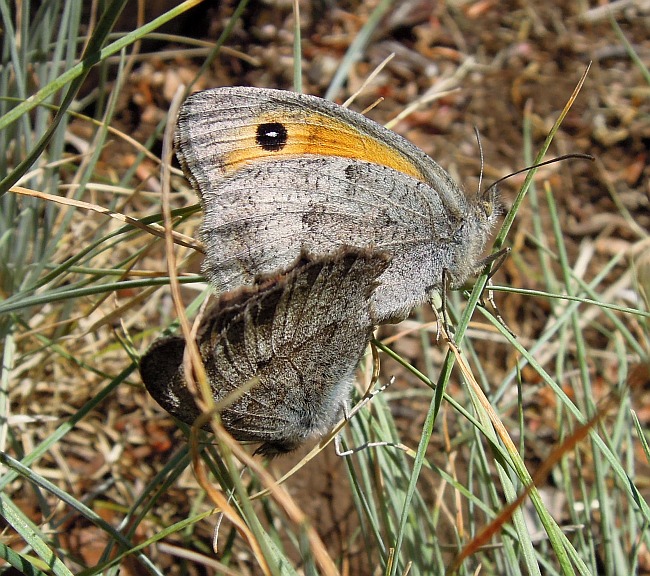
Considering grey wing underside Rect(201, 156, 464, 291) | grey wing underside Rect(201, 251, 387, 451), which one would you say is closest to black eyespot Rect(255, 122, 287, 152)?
grey wing underside Rect(201, 156, 464, 291)

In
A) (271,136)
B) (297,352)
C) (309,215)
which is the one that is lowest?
(297,352)

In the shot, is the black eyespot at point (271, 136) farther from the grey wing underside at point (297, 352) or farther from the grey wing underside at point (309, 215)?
the grey wing underside at point (297, 352)

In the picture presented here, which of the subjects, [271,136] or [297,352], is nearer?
[297,352]

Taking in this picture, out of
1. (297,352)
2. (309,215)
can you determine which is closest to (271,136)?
(309,215)

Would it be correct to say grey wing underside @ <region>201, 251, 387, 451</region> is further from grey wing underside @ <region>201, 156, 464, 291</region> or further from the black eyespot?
the black eyespot

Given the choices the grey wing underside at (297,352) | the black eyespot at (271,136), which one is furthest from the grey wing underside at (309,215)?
the grey wing underside at (297,352)

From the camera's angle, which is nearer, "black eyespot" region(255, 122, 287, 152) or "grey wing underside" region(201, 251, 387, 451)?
"grey wing underside" region(201, 251, 387, 451)

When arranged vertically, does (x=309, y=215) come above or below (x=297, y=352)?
above

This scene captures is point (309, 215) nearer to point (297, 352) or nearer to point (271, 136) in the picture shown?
point (271, 136)

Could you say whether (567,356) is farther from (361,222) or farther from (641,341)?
(361,222)
